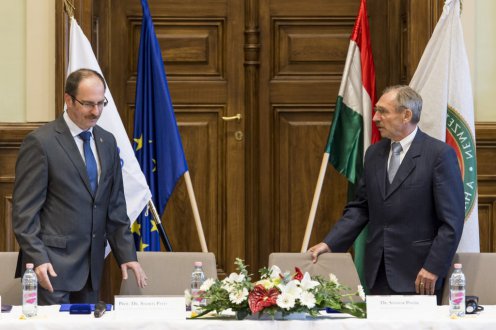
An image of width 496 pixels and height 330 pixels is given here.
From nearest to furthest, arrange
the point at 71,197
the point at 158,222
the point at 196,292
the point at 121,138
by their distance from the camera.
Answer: the point at 196,292 < the point at 71,197 < the point at 121,138 < the point at 158,222

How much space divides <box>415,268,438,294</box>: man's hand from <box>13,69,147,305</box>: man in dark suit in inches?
56.3

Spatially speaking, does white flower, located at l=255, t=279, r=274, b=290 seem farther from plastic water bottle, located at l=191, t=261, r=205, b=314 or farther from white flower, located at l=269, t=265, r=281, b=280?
plastic water bottle, located at l=191, t=261, r=205, b=314

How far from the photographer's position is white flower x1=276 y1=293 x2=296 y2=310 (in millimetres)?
4148

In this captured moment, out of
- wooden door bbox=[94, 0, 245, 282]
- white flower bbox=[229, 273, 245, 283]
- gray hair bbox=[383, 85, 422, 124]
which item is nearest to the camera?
white flower bbox=[229, 273, 245, 283]

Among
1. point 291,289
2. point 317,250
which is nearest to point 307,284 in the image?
point 291,289

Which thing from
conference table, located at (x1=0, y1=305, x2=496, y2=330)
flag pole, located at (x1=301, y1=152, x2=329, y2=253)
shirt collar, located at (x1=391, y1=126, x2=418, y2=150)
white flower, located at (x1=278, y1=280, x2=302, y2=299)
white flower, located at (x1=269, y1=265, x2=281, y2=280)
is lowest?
conference table, located at (x1=0, y1=305, x2=496, y2=330)

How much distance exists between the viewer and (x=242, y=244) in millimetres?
7309

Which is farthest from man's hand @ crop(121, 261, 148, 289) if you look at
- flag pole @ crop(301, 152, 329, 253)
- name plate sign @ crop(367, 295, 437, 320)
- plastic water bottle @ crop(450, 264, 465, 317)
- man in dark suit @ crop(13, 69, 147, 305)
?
plastic water bottle @ crop(450, 264, 465, 317)

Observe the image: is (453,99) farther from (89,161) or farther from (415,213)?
(89,161)

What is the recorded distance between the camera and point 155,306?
4359mm

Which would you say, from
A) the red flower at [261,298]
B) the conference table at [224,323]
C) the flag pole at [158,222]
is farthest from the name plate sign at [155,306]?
the flag pole at [158,222]

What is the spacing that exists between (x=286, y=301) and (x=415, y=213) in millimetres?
1581

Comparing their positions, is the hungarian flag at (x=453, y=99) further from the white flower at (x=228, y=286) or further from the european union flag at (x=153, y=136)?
the white flower at (x=228, y=286)

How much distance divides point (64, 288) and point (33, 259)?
294mm
